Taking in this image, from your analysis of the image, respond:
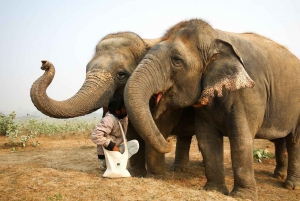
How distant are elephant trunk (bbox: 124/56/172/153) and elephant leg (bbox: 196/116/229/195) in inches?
46.8

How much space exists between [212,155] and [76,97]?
7.89ft

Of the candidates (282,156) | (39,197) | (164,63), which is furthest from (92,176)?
(282,156)

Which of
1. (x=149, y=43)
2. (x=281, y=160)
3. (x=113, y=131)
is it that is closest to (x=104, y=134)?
(x=113, y=131)

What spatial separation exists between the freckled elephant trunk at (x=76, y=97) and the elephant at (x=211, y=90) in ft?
3.09

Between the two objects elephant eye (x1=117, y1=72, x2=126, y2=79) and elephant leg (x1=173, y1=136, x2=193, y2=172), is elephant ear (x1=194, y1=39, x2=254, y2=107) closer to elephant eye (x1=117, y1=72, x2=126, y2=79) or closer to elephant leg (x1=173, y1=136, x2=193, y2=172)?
elephant eye (x1=117, y1=72, x2=126, y2=79)

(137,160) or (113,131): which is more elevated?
(113,131)

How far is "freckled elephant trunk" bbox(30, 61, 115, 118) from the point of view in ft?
18.9

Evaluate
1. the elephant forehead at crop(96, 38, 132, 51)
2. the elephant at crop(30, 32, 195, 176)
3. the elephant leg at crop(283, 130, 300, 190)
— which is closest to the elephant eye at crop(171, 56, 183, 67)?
the elephant at crop(30, 32, 195, 176)

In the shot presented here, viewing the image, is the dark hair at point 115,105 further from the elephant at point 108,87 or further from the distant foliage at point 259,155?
the distant foliage at point 259,155

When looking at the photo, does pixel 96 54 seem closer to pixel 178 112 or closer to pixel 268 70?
pixel 178 112

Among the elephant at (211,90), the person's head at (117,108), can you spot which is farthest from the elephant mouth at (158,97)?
the person's head at (117,108)

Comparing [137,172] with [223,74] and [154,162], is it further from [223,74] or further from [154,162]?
[223,74]

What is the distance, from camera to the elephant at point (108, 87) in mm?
5867

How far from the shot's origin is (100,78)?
6398 millimetres
